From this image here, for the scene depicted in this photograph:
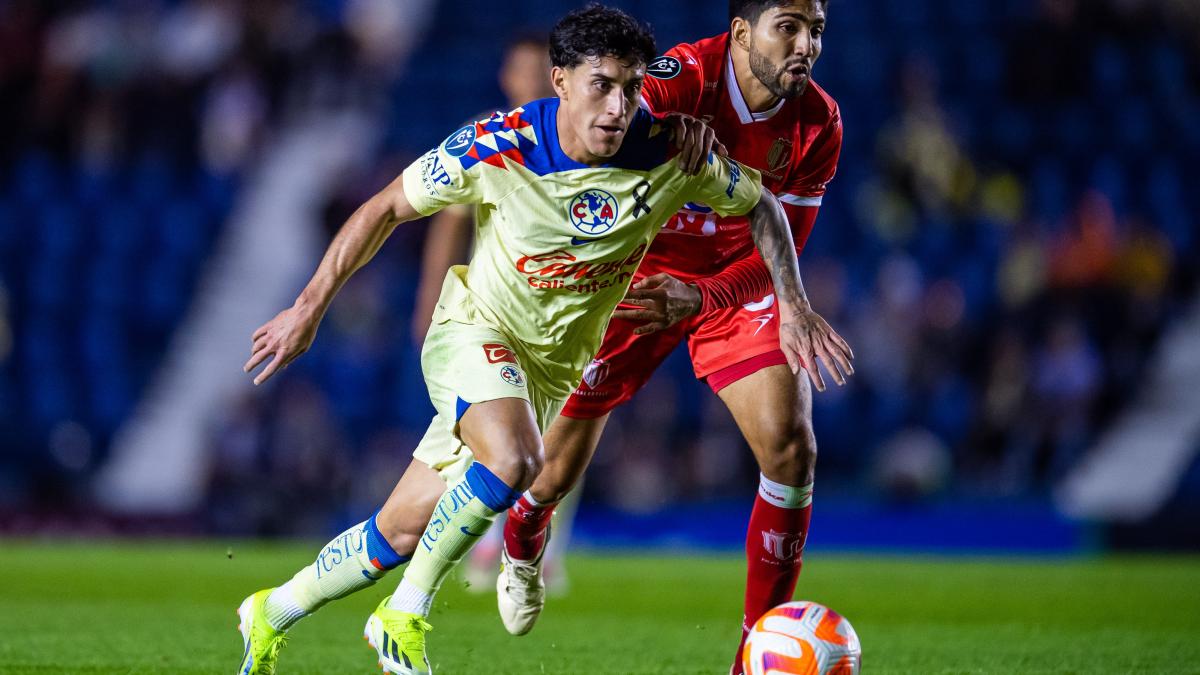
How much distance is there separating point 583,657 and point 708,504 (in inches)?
283

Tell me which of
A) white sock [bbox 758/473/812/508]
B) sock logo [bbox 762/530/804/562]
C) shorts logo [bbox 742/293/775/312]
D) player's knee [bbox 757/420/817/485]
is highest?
shorts logo [bbox 742/293/775/312]

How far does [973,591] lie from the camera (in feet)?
30.1

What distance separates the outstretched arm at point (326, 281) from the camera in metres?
4.39

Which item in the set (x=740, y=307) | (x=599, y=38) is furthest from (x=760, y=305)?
(x=599, y=38)

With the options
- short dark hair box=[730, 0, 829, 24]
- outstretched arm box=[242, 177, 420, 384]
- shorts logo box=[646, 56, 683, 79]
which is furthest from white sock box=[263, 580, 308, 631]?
short dark hair box=[730, 0, 829, 24]

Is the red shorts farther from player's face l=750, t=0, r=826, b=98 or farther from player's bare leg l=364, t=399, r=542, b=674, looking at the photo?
player's bare leg l=364, t=399, r=542, b=674

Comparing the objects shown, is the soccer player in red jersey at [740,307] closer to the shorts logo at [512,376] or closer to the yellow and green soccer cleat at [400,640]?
the shorts logo at [512,376]

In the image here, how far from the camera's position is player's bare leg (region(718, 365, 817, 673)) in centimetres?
521

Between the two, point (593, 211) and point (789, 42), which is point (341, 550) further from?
point (789, 42)

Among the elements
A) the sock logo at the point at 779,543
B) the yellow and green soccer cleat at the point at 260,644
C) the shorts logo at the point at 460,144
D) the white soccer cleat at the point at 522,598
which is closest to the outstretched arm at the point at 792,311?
the sock logo at the point at 779,543

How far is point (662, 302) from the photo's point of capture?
528 centimetres

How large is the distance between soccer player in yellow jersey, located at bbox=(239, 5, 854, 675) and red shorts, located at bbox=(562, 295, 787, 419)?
Result: 585mm

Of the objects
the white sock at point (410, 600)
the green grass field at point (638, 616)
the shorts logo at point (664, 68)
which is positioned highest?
the shorts logo at point (664, 68)

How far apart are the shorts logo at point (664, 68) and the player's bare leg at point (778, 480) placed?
3.65 feet
